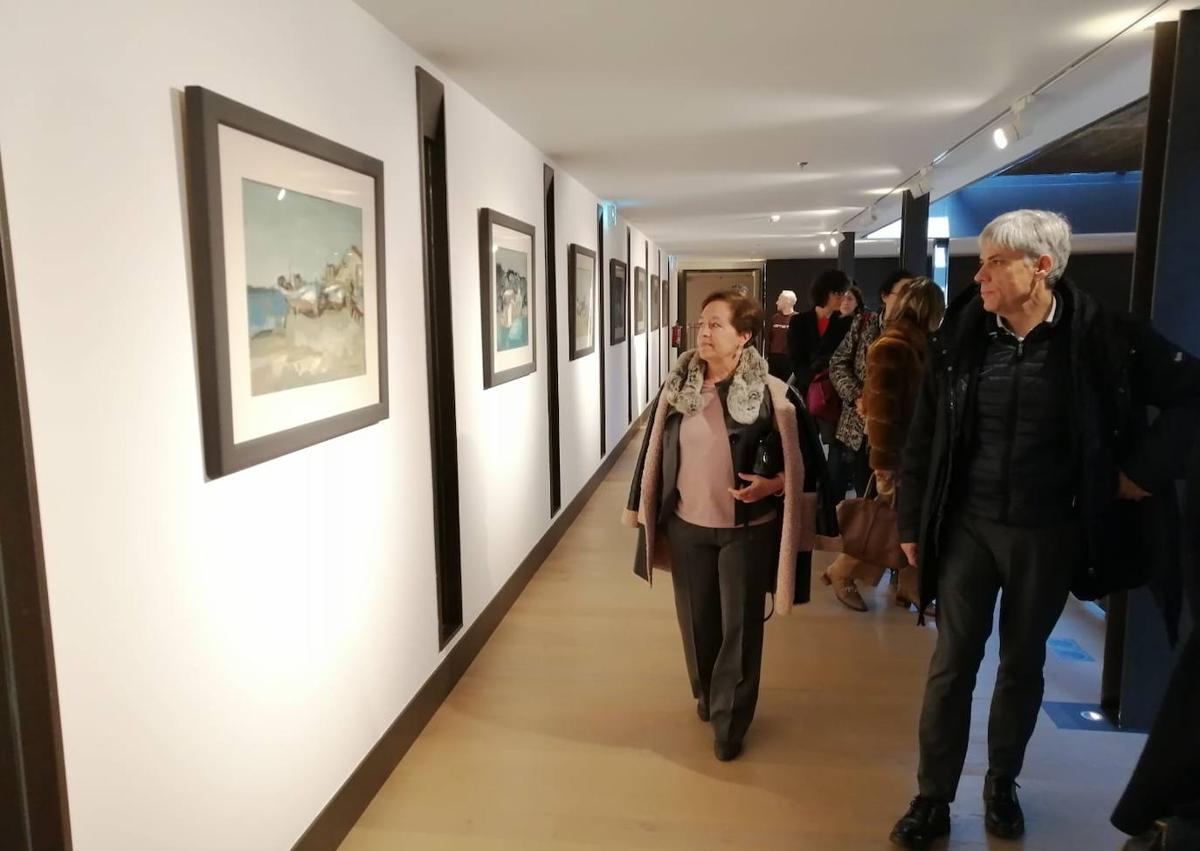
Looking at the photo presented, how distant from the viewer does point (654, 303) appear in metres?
12.3

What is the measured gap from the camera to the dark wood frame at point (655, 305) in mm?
11698

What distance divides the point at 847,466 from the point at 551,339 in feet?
6.15

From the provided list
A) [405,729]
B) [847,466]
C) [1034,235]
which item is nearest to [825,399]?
[847,466]

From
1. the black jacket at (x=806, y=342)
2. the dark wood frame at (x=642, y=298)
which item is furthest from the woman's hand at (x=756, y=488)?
the dark wood frame at (x=642, y=298)

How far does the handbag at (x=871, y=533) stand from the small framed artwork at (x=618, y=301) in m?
4.75

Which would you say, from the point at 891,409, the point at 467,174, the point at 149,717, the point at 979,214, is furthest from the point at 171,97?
the point at 979,214

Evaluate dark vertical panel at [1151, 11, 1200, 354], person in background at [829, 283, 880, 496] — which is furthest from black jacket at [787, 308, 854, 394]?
dark vertical panel at [1151, 11, 1200, 354]

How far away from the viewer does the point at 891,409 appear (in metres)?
3.28

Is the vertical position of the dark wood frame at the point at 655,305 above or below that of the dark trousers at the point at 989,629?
above

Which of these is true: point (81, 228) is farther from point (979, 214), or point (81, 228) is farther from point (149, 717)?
point (979, 214)

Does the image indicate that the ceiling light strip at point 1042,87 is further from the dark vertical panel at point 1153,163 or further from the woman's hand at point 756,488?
the woman's hand at point 756,488

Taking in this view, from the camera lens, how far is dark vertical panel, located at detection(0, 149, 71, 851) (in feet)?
4.22

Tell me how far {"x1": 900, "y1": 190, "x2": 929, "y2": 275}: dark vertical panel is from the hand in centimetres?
467

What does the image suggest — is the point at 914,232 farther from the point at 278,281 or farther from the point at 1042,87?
the point at 278,281
